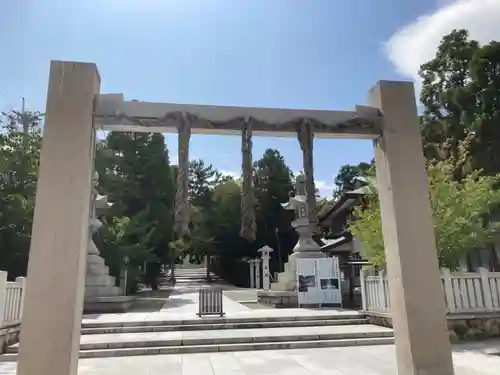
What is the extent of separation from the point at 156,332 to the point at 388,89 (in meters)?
7.48

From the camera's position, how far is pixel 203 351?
23.7ft

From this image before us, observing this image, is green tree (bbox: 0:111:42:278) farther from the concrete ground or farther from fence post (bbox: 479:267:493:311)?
fence post (bbox: 479:267:493:311)

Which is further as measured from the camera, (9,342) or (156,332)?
(156,332)

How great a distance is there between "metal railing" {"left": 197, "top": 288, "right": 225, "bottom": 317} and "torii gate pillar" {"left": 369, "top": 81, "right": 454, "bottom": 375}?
7.37 meters

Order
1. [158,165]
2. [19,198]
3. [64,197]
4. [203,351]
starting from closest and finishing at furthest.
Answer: [64,197] < [203,351] < [19,198] < [158,165]

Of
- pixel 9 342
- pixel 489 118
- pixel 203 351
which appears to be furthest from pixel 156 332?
pixel 489 118

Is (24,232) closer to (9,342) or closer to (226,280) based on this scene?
(9,342)

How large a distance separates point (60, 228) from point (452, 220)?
29.4 feet

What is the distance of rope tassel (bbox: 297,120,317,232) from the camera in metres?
4.17

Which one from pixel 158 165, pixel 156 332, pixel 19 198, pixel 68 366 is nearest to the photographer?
pixel 68 366

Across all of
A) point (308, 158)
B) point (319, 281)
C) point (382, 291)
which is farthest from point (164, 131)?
point (319, 281)

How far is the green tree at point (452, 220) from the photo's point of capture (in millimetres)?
9250

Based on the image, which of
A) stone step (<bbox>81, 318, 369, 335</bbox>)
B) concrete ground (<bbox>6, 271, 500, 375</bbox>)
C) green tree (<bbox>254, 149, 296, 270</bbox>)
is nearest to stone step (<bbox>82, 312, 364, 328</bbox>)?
stone step (<bbox>81, 318, 369, 335</bbox>)

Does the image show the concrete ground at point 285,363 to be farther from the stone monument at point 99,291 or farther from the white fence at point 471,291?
the stone monument at point 99,291
